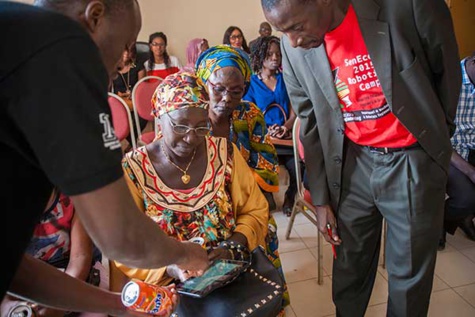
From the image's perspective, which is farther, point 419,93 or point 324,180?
point 324,180

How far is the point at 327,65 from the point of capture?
4.82 ft

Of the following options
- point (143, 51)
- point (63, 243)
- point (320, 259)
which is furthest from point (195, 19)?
point (63, 243)

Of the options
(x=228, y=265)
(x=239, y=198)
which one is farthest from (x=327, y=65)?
(x=228, y=265)

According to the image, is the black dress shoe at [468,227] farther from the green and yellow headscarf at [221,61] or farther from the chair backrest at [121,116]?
the chair backrest at [121,116]

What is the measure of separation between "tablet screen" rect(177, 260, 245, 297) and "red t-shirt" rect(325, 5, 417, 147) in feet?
2.26

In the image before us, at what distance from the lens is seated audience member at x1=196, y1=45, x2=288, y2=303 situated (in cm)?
201

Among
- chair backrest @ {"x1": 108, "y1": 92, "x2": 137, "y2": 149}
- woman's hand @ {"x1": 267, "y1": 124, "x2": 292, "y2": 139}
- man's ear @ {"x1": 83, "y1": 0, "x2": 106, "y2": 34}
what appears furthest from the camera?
chair backrest @ {"x1": 108, "y1": 92, "x2": 137, "y2": 149}

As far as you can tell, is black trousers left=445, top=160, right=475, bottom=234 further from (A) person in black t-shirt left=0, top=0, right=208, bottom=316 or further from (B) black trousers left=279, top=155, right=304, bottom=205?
(A) person in black t-shirt left=0, top=0, right=208, bottom=316

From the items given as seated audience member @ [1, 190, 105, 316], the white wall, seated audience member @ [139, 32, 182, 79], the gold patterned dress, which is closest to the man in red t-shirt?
the gold patterned dress

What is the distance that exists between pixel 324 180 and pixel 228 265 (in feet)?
2.18

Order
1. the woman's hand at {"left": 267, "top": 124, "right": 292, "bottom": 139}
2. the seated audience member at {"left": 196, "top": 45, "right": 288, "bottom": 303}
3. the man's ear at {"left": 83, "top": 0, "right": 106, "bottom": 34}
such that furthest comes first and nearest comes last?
1. the woman's hand at {"left": 267, "top": 124, "right": 292, "bottom": 139}
2. the seated audience member at {"left": 196, "top": 45, "right": 288, "bottom": 303}
3. the man's ear at {"left": 83, "top": 0, "right": 106, "bottom": 34}

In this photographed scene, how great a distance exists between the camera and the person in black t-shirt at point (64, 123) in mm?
535

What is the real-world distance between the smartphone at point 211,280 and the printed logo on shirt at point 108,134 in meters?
0.68

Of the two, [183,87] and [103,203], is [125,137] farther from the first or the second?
[103,203]
